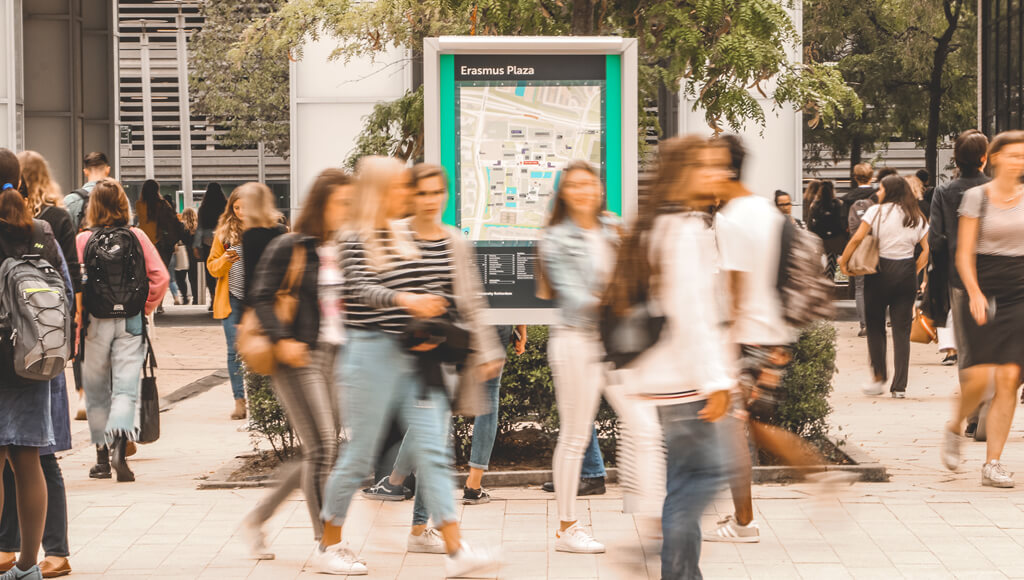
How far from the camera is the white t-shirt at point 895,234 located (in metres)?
11.0

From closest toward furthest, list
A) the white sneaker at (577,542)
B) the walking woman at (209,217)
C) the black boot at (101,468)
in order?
the white sneaker at (577,542), the black boot at (101,468), the walking woman at (209,217)

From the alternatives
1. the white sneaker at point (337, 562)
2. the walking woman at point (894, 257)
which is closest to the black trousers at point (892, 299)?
the walking woman at point (894, 257)

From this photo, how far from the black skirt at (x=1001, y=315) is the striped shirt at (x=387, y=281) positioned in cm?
320

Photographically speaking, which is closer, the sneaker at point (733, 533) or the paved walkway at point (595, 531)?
the paved walkway at point (595, 531)

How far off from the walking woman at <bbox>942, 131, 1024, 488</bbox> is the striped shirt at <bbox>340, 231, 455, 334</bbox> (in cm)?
314

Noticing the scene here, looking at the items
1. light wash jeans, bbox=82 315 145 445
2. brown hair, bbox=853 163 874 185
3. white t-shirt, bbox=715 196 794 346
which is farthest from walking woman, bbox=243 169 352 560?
brown hair, bbox=853 163 874 185

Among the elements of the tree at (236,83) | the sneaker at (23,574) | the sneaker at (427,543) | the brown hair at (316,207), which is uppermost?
Result: the tree at (236,83)

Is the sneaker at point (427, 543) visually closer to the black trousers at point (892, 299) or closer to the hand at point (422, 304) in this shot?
the hand at point (422, 304)

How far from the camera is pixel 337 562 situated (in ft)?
18.8

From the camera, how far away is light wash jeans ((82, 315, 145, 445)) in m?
8.10

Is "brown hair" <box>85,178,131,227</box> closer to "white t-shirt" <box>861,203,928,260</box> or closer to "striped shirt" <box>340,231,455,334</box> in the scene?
"striped shirt" <box>340,231,455,334</box>

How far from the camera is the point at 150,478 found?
27.7 feet

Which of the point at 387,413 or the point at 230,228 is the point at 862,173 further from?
the point at 387,413

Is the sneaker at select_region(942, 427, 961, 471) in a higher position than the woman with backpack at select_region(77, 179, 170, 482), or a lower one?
lower
